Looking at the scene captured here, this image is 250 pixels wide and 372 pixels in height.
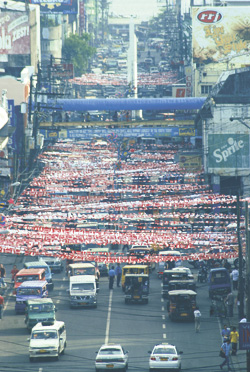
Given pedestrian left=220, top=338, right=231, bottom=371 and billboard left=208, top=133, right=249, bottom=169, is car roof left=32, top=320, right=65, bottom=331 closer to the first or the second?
pedestrian left=220, top=338, right=231, bottom=371

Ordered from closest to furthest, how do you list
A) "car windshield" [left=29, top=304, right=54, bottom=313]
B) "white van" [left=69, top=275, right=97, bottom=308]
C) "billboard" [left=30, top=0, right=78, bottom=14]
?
"car windshield" [left=29, top=304, right=54, bottom=313] → "white van" [left=69, top=275, right=97, bottom=308] → "billboard" [left=30, top=0, right=78, bottom=14]

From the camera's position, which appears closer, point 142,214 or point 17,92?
point 142,214

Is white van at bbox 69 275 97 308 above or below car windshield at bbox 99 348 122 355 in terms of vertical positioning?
below

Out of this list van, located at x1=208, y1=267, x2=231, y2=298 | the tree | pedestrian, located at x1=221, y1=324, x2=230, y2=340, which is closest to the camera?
pedestrian, located at x1=221, y1=324, x2=230, y2=340

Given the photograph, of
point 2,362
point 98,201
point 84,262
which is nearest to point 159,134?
point 98,201

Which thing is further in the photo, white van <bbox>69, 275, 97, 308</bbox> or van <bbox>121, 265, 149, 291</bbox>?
van <bbox>121, 265, 149, 291</bbox>

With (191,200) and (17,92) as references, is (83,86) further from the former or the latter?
(191,200)

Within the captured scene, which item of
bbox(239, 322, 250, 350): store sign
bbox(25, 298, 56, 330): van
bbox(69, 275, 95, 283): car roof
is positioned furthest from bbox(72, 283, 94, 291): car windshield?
bbox(239, 322, 250, 350): store sign

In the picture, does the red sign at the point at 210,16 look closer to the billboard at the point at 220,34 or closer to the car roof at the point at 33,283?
the billboard at the point at 220,34
